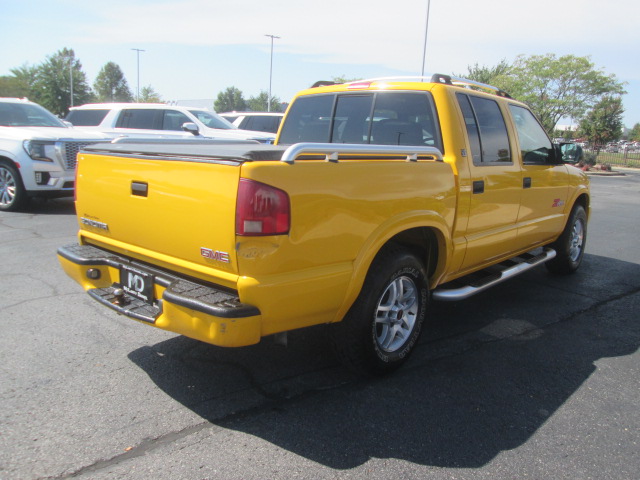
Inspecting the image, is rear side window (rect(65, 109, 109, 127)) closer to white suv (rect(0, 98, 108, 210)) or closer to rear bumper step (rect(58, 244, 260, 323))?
white suv (rect(0, 98, 108, 210))

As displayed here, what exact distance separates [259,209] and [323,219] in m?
0.39

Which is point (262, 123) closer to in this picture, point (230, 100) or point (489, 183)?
point (489, 183)

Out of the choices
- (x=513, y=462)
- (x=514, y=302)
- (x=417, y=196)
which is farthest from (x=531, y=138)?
(x=513, y=462)

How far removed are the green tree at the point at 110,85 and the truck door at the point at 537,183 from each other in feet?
352

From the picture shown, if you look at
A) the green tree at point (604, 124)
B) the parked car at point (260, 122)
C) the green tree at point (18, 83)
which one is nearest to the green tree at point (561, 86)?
the green tree at point (604, 124)

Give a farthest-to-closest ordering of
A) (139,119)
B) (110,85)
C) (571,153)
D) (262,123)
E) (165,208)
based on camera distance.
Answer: (110,85) < (262,123) < (139,119) < (571,153) < (165,208)

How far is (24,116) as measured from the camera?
9656 mm

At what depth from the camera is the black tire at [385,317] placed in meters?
3.17

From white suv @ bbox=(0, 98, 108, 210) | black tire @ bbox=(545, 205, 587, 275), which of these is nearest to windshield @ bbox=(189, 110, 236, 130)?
white suv @ bbox=(0, 98, 108, 210)

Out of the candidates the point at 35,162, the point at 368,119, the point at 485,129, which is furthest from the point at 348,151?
the point at 35,162

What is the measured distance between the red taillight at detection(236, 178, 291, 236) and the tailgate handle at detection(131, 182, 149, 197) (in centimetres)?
75

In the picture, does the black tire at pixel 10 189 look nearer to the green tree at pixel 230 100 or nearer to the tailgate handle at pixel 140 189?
the tailgate handle at pixel 140 189

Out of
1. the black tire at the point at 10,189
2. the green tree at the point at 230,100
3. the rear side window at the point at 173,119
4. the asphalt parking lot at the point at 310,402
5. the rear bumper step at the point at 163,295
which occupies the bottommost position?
the asphalt parking lot at the point at 310,402

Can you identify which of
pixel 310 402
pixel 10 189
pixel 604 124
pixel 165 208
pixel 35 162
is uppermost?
pixel 604 124
